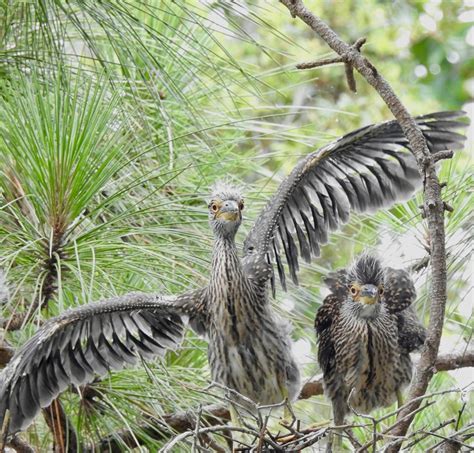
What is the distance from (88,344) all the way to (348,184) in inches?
34.9

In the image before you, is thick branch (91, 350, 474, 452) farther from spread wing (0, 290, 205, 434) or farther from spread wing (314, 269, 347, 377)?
spread wing (314, 269, 347, 377)

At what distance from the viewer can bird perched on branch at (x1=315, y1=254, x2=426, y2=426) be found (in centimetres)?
301

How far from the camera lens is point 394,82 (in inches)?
312

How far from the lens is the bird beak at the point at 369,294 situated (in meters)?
2.96

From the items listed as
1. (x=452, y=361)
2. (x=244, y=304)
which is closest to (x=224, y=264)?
(x=244, y=304)

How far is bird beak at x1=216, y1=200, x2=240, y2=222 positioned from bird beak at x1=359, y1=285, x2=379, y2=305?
40 cm

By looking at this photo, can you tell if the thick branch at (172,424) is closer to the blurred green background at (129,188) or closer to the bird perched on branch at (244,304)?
the blurred green background at (129,188)

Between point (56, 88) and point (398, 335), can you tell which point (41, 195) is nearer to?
point (56, 88)

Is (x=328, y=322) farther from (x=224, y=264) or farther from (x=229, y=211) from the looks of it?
(x=229, y=211)

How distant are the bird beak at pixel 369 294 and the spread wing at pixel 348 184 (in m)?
0.25

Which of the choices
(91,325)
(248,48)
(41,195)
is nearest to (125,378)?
(91,325)

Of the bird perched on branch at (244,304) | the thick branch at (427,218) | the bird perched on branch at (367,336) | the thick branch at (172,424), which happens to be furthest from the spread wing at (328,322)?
the thick branch at (427,218)

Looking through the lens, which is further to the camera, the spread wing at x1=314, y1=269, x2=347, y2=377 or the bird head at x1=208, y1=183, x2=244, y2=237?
the spread wing at x1=314, y1=269, x2=347, y2=377

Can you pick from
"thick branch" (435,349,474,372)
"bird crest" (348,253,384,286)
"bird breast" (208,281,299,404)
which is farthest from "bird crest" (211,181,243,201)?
"thick branch" (435,349,474,372)
